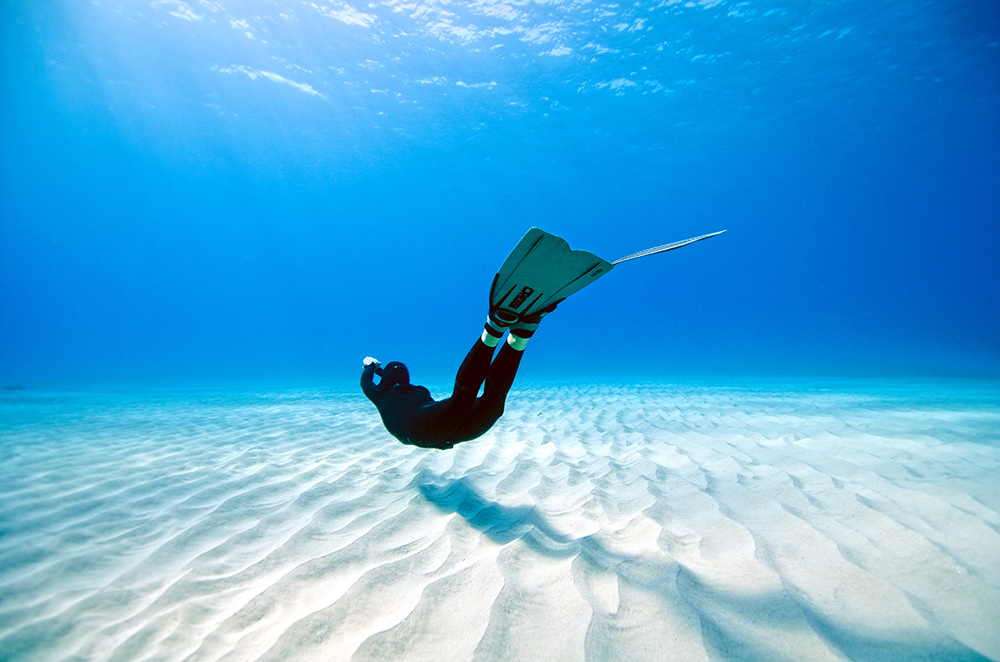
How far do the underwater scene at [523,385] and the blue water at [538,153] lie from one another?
14.2 inches

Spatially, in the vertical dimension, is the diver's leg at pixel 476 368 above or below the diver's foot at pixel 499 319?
Result: below

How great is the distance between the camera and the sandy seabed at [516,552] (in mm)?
1405

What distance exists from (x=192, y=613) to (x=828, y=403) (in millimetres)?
9327

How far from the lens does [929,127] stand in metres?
32.6

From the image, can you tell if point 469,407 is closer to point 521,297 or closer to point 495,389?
point 495,389

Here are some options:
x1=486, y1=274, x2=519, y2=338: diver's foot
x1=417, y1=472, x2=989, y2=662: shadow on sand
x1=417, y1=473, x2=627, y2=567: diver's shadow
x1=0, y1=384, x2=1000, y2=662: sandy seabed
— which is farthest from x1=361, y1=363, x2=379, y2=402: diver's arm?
x1=417, y1=472, x2=989, y2=662: shadow on sand

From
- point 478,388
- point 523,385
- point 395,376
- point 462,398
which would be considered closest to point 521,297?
point 478,388

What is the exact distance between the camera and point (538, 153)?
36.9 m

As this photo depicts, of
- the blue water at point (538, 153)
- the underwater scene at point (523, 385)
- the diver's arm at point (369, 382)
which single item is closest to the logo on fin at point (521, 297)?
the underwater scene at point (523, 385)

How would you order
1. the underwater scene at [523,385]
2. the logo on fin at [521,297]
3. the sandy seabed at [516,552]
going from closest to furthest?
the sandy seabed at [516,552] < the underwater scene at [523,385] < the logo on fin at [521,297]

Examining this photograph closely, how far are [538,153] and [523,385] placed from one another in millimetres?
29556

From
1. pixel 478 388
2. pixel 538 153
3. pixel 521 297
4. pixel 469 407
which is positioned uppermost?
pixel 538 153

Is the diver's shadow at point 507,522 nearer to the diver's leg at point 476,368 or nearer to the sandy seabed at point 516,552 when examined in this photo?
the sandy seabed at point 516,552

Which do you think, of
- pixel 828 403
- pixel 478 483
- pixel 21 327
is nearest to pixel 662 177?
pixel 828 403
